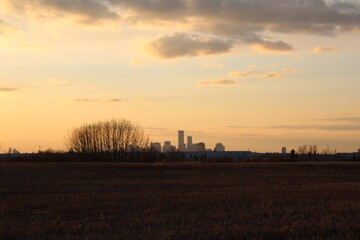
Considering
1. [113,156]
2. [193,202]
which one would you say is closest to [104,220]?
[193,202]

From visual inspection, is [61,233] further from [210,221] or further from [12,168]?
[12,168]

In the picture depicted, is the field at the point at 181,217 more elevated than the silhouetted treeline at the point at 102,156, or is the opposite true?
the silhouetted treeline at the point at 102,156

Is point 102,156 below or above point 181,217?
above

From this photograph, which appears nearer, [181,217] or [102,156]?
[181,217]

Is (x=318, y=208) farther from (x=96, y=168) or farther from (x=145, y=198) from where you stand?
(x=96, y=168)

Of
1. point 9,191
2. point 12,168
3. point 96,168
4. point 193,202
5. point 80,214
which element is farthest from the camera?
point 96,168

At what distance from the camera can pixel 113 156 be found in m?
104

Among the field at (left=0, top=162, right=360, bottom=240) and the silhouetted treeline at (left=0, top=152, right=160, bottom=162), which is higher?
the silhouetted treeline at (left=0, top=152, right=160, bottom=162)

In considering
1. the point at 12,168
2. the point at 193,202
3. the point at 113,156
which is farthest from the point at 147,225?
the point at 113,156

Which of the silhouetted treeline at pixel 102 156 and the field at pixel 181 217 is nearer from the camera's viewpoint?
the field at pixel 181 217

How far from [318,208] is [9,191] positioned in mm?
19709

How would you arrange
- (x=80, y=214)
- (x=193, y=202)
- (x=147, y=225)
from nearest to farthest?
(x=147, y=225) → (x=80, y=214) → (x=193, y=202)

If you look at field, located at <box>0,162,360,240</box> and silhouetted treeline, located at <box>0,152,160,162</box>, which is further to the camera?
silhouetted treeline, located at <box>0,152,160,162</box>

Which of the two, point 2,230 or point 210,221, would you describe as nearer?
point 2,230
